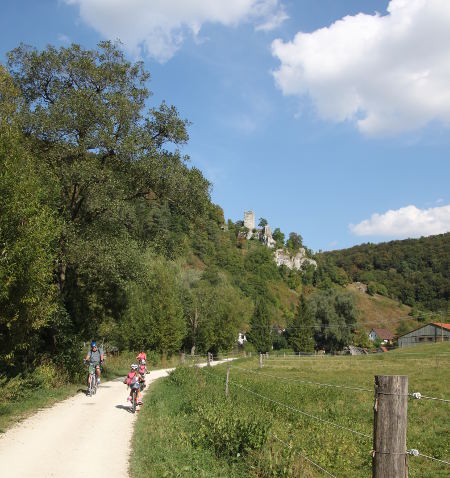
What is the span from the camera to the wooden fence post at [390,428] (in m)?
4.29

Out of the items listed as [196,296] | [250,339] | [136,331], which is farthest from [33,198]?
[250,339]

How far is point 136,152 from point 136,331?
23948 millimetres

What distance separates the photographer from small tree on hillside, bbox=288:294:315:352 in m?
92.2

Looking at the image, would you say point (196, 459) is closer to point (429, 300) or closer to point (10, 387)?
point (10, 387)

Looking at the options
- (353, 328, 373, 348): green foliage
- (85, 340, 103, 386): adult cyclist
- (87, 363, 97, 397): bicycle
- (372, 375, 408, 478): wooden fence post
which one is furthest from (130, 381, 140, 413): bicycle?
(353, 328, 373, 348): green foliage

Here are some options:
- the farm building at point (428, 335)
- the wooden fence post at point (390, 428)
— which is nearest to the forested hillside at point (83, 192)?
the wooden fence post at point (390, 428)

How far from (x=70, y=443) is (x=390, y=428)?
24.0 ft

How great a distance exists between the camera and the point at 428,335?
353ft

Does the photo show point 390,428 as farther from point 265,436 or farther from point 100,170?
point 100,170

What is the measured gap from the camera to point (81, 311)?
903 inches

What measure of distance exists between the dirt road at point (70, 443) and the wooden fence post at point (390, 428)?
482cm

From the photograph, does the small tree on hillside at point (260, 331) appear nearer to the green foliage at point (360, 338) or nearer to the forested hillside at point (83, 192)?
the green foliage at point (360, 338)

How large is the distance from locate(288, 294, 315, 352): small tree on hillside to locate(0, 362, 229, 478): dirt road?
8108 centimetres

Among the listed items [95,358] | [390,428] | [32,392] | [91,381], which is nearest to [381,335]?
[95,358]
